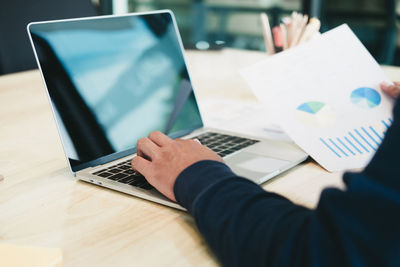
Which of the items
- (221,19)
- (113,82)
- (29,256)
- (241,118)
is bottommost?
(221,19)

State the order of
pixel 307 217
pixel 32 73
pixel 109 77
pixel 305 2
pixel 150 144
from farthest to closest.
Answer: pixel 305 2 < pixel 32 73 < pixel 109 77 < pixel 150 144 < pixel 307 217

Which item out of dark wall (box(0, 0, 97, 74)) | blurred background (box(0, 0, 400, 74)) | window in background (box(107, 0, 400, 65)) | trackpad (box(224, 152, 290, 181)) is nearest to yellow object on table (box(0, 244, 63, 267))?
trackpad (box(224, 152, 290, 181))

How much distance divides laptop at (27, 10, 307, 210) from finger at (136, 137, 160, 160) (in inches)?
1.6

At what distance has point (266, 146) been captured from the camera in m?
0.93

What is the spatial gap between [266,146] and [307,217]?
421mm

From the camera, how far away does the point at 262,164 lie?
2.70 feet

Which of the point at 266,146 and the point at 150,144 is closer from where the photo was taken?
the point at 150,144

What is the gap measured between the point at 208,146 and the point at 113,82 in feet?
0.77

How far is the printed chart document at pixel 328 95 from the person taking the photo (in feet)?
2.95

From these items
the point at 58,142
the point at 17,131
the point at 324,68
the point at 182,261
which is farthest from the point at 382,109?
the point at 17,131

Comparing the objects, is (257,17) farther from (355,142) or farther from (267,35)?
(355,142)

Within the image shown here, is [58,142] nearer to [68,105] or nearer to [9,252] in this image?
[68,105]

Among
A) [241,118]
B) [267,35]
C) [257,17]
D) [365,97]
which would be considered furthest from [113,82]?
[257,17]

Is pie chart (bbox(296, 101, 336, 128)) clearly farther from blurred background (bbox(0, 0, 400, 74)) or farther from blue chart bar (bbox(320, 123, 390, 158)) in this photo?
blurred background (bbox(0, 0, 400, 74))
